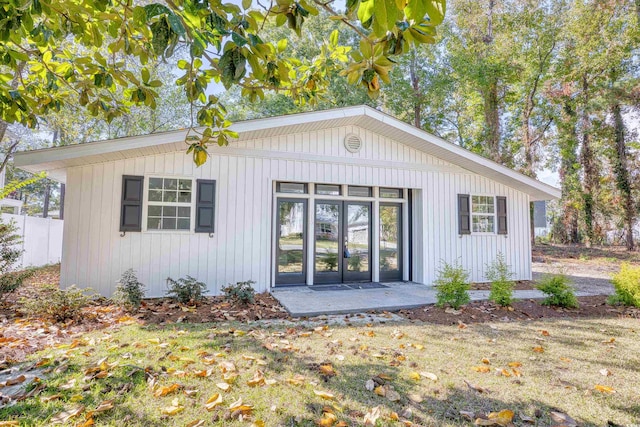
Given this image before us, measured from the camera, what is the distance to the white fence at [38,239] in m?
9.05

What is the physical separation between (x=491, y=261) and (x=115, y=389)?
818 centimetres

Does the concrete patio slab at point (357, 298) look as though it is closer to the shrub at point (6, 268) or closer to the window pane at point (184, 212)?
the window pane at point (184, 212)

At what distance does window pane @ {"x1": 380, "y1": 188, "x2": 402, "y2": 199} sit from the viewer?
26.0 ft

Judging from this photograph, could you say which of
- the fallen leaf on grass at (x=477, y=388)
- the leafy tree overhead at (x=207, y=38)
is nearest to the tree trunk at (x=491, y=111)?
the leafy tree overhead at (x=207, y=38)

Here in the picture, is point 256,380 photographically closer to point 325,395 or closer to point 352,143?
point 325,395

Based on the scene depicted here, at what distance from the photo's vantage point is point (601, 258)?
12539mm

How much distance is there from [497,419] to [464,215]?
257 inches

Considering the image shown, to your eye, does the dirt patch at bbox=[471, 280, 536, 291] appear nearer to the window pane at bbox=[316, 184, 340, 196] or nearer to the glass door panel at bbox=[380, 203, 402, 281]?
the glass door panel at bbox=[380, 203, 402, 281]

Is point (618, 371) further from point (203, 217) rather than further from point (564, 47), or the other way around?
point (564, 47)

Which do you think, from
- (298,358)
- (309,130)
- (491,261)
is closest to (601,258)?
(491,261)

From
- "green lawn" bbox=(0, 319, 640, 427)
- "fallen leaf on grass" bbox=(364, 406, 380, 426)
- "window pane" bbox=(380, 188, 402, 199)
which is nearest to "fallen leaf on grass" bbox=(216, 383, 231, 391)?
"green lawn" bbox=(0, 319, 640, 427)

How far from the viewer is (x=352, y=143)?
7.34m

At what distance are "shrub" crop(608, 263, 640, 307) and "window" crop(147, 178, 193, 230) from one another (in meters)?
7.52

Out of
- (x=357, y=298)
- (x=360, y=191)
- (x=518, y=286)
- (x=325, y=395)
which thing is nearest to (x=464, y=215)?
(x=518, y=286)
